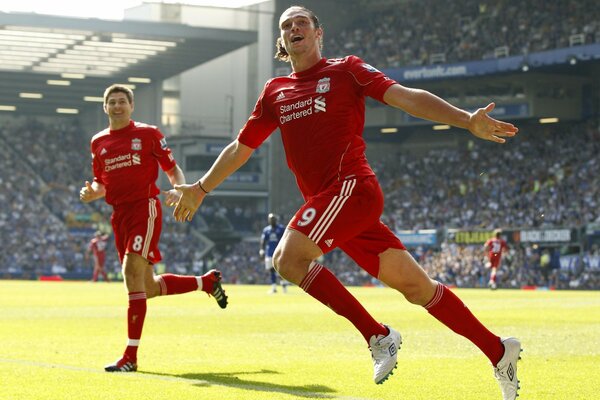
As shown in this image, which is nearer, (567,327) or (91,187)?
(91,187)

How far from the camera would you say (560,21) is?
47.0 m

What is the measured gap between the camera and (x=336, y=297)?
6.34 meters

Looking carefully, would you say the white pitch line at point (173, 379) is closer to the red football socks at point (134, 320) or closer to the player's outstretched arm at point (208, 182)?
the red football socks at point (134, 320)

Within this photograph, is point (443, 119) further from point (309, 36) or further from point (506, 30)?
point (506, 30)

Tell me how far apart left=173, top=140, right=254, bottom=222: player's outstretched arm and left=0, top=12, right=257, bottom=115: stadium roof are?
43.1 m

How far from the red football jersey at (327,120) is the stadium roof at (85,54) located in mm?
43414

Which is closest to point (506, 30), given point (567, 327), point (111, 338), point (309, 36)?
point (567, 327)

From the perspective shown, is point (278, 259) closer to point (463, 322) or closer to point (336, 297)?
point (336, 297)

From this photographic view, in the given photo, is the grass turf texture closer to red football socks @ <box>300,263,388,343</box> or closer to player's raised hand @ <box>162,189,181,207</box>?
red football socks @ <box>300,263,388,343</box>

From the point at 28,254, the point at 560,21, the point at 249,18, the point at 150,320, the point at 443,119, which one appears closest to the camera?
the point at 443,119

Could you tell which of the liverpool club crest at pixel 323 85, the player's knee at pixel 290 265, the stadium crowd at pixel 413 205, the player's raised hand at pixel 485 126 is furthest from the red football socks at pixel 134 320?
the stadium crowd at pixel 413 205

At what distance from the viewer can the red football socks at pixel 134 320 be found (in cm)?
880

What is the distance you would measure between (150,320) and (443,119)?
36.1 ft

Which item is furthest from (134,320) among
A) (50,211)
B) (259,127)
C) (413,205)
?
(50,211)
